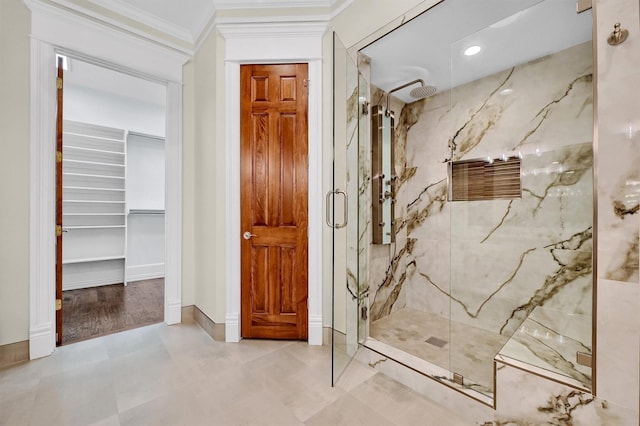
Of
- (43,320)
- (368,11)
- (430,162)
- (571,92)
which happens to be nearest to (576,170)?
(571,92)

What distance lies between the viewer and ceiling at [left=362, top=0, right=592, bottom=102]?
173 centimetres

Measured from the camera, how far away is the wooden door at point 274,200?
2268 mm

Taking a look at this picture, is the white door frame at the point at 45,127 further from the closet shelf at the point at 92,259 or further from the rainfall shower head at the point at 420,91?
the rainfall shower head at the point at 420,91

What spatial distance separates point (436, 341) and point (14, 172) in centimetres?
345

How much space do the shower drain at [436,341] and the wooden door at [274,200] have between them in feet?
3.37

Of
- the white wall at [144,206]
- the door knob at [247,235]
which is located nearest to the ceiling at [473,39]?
the door knob at [247,235]

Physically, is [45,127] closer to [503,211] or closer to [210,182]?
[210,182]

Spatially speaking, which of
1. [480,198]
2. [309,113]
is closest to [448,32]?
[309,113]

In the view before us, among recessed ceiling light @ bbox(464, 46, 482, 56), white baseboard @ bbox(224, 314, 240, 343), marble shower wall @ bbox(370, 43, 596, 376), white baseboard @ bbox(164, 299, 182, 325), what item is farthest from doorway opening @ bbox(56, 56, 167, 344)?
recessed ceiling light @ bbox(464, 46, 482, 56)

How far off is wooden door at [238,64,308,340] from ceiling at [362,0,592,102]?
2.54 feet

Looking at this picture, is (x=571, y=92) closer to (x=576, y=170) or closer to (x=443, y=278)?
(x=576, y=170)

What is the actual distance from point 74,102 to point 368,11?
409 cm

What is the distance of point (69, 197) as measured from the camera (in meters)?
3.71

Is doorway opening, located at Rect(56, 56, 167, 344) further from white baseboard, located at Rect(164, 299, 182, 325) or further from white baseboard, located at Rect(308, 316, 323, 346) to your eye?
white baseboard, located at Rect(308, 316, 323, 346)
